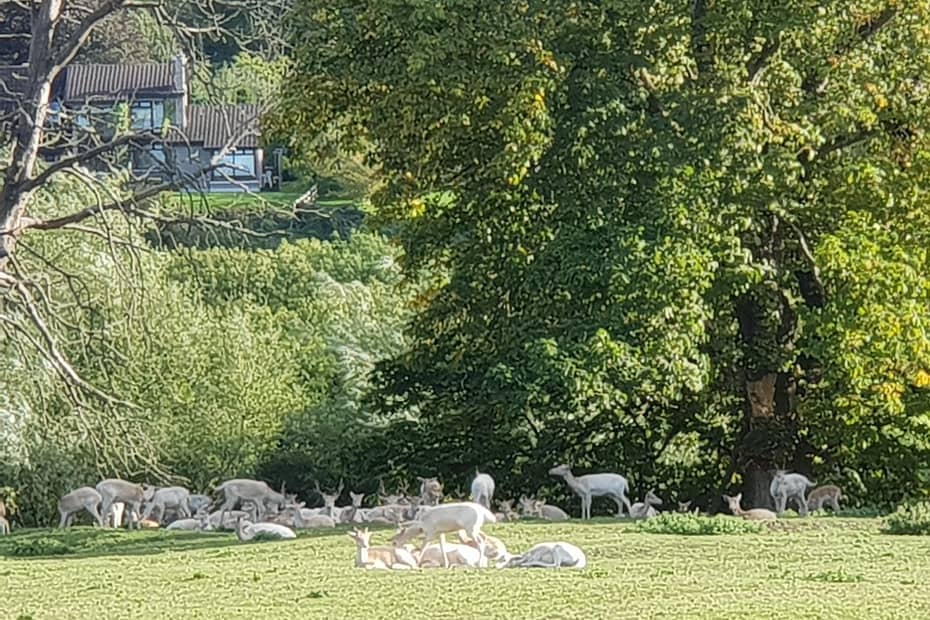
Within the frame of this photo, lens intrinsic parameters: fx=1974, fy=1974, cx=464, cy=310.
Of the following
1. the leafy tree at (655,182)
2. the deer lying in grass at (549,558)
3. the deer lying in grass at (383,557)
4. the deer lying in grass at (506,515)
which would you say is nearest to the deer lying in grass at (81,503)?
the leafy tree at (655,182)

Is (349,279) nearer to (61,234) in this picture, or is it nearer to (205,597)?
(61,234)

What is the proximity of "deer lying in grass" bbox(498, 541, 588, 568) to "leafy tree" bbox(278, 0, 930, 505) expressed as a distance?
737 centimetres

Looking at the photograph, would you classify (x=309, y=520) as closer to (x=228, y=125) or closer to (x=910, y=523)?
(x=228, y=125)

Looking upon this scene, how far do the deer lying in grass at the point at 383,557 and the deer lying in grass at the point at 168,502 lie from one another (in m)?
10.6

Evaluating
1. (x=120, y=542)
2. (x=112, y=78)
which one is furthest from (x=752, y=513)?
(x=112, y=78)

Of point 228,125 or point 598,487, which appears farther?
point 598,487

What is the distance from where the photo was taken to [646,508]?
26672 mm

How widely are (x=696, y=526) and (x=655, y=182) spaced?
6.09m

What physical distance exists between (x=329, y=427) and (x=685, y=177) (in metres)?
13.2

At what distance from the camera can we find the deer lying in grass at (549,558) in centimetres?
1686

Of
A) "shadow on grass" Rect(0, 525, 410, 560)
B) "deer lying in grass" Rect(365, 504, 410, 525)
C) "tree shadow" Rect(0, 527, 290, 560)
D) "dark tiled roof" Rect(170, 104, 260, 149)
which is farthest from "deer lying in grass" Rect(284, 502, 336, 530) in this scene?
"dark tiled roof" Rect(170, 104, 260, 149)

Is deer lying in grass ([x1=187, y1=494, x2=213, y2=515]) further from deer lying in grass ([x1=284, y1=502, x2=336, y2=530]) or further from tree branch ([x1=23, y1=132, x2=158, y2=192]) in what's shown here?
tree branch ([x1=23, y1=132, x2=158, y2=192])

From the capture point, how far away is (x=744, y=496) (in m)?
29.6

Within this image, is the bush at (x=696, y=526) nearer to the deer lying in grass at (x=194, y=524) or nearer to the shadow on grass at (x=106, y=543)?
the shadow on grass at (x=106, y=543)
